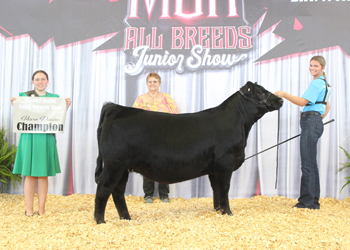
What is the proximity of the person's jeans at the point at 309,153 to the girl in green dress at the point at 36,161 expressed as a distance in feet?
10.8

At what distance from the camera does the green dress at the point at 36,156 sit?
11.8 feet

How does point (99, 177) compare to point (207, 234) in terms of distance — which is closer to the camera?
point (207, 234)

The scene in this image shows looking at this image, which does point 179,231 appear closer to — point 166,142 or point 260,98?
point 166,142

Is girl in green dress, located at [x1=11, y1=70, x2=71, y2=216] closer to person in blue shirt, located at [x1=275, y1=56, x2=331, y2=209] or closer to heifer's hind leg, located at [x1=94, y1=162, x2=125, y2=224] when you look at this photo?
heifer's hind leg, located at [x1=94, y1=162, x2=125, y2=224]

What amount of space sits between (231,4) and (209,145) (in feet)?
10.2

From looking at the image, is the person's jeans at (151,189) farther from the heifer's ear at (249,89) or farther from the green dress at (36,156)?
the heifer's ear at (249,89)

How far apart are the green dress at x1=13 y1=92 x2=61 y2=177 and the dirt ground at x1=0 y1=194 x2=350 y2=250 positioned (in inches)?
21.7

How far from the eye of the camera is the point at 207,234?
8.69ft

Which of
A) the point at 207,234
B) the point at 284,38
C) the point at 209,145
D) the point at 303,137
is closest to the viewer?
the point at 207,234

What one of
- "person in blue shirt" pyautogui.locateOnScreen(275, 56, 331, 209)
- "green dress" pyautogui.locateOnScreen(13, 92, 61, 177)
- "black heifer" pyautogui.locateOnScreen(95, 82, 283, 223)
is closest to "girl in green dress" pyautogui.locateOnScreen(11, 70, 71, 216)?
"green dress" pyautogui.locateOnScreen(13, 92, 61, 177)

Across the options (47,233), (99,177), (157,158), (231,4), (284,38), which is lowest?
(47,233)

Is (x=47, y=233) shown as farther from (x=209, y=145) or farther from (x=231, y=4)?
(x=231, y=4)

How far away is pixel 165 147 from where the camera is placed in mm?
3033

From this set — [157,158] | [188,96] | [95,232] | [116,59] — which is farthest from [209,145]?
[116,59]
